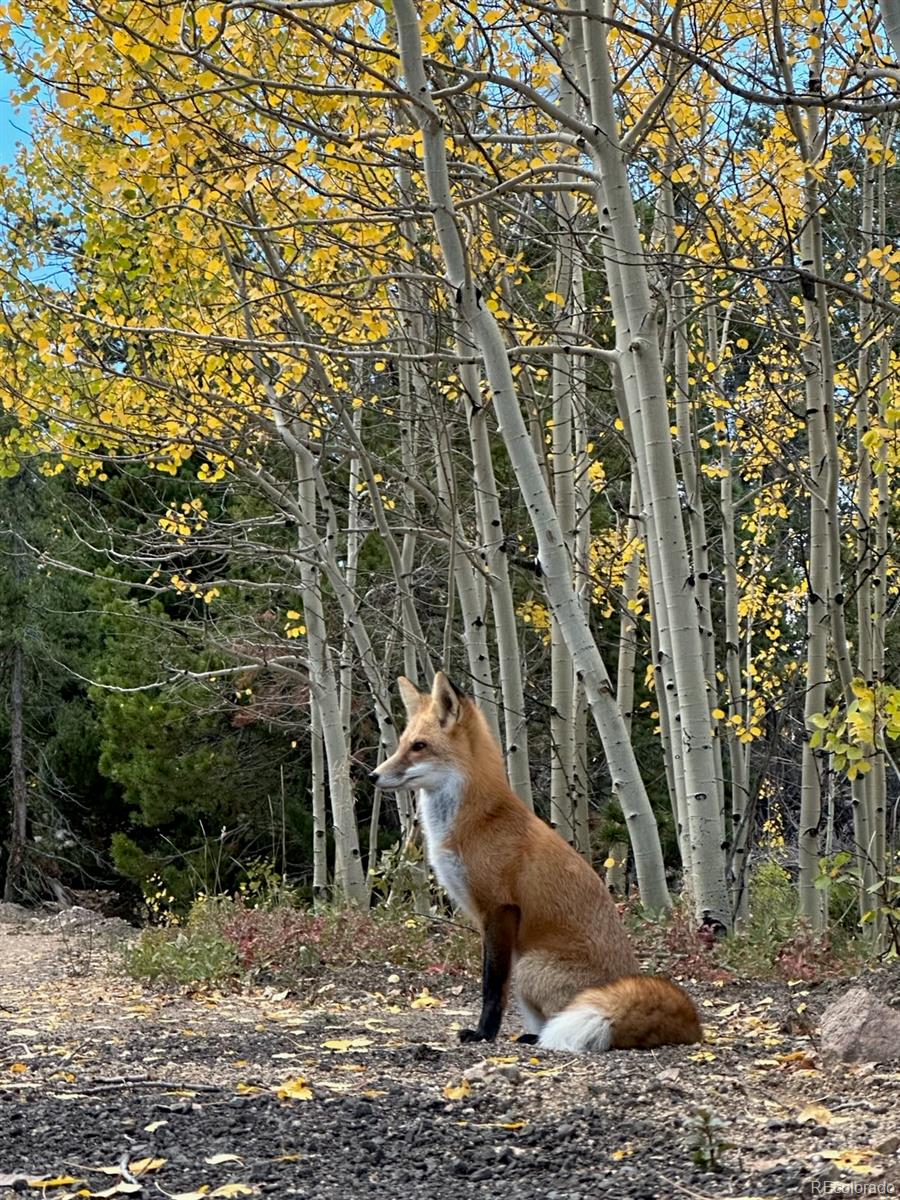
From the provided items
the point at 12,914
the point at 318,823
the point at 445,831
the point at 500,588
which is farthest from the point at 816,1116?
the point at 12,914

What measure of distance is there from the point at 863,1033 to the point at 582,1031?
1204mm

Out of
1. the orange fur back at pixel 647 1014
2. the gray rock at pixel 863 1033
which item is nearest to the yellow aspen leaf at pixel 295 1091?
the orange fur back at pixel 647 1014

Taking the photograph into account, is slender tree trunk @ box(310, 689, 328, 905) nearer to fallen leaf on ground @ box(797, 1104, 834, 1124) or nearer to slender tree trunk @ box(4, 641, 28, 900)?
fallen leaf on ground @ box(797, 1104, 834, 1124)

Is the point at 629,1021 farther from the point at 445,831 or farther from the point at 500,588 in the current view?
the point at 500,588

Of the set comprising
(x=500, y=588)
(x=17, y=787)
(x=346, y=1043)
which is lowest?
(x=346, y=1043)

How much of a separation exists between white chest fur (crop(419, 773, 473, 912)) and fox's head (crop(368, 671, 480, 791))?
0.04 meters

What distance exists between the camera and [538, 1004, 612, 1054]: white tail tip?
5.67m

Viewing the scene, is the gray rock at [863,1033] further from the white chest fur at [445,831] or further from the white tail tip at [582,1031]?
the white chest fur at [445,831]

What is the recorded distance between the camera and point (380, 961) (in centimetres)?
880

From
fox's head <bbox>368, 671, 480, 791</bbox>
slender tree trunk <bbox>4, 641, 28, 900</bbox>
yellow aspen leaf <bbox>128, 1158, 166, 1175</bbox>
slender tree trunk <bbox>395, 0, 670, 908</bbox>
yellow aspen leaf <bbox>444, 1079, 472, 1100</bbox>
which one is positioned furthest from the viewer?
slender tree trunk <bbox>4, 641, 28, 900</bbox>

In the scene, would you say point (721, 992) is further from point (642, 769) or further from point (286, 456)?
point (642, 769)

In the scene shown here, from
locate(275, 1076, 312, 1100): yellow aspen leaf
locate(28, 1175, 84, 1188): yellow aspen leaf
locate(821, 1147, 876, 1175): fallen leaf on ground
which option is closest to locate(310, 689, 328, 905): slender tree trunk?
locate(275, 1076, 312, 1100): yellow aspen leaf

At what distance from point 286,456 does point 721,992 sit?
1051 cm

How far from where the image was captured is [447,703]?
6.43 meters
